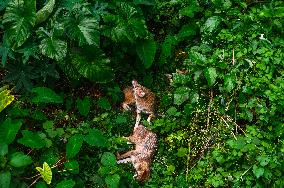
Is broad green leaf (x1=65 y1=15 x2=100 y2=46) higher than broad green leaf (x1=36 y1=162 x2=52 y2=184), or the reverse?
broad green leaf (x1=65 y1=15 x2=100 y2=46)

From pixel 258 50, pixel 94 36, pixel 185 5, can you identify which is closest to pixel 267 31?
pixel 258 50

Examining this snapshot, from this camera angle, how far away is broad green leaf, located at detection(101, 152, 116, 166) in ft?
12.6

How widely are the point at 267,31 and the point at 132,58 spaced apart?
151 centimetres

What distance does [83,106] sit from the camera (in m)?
4.21

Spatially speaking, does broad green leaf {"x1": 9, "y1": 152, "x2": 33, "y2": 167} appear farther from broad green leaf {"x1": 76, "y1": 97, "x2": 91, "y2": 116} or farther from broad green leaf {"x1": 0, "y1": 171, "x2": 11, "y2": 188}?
broad green leaf {"x1": 76, "y1": 97, "x2": 91, "y2": 116}

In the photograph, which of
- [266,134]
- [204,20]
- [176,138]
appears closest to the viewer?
[266,134]

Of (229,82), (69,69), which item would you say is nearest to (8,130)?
(69,69)

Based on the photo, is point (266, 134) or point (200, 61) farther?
point (200, 61)

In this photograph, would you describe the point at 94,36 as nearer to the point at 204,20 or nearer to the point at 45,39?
the point at 45,39

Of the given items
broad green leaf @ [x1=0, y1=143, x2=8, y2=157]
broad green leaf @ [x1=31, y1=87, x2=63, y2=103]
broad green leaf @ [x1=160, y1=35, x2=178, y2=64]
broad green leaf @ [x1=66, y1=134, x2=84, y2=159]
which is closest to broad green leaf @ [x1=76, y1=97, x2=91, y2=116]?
broad green leaf @ [x1=31, y1=87, x2=63, y2=103]

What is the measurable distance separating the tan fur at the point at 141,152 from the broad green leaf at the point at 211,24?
4.15 ft

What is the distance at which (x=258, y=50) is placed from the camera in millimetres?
4148

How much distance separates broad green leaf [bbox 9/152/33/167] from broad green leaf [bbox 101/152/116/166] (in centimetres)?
67

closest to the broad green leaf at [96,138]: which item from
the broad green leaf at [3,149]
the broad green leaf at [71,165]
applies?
the broad green leaf at [71,165]
